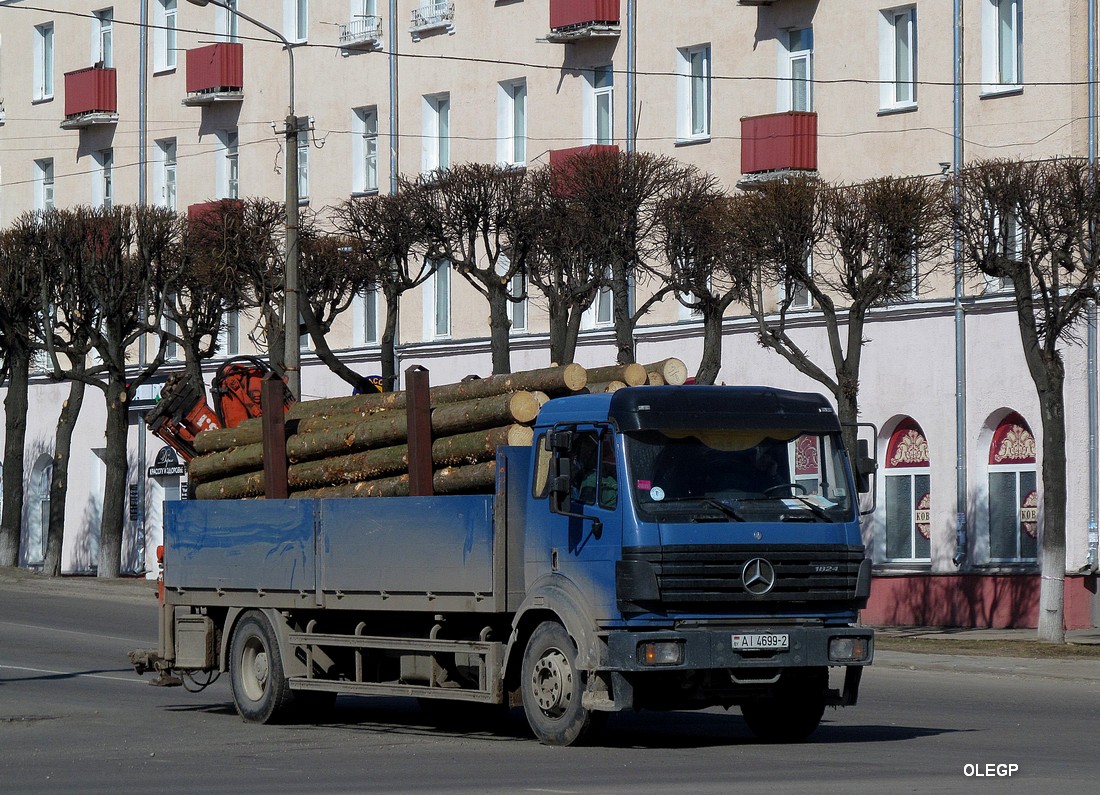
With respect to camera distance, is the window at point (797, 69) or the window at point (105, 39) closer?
the window at point (797, 69)

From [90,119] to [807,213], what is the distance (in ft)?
94.6

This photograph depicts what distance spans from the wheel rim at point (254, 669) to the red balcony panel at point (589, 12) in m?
24.2

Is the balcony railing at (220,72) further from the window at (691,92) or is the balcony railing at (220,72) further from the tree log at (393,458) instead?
the tree log at (393,458)

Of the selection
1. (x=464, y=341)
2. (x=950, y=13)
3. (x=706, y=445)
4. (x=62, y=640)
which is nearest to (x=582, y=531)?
(x=706, y=445)

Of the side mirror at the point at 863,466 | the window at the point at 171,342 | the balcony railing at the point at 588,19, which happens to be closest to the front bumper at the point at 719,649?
the side mirror at the point at 863,466

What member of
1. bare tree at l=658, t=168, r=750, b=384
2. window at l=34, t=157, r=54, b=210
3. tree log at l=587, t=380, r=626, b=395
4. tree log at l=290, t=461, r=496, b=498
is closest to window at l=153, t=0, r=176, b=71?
window at l=34, t=157, r=54, b=210

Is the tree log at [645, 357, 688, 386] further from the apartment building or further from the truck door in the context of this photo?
the apartment building

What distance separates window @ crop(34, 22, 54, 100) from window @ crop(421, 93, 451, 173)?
1539cm

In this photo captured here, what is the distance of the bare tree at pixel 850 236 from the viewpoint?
92.5 feet

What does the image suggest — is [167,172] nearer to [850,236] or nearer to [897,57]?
[897,57]

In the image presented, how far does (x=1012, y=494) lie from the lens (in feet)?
111

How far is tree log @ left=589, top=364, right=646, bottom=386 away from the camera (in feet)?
51.1

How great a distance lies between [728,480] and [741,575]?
71cm

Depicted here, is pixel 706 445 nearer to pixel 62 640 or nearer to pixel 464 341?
pixel 62 640
